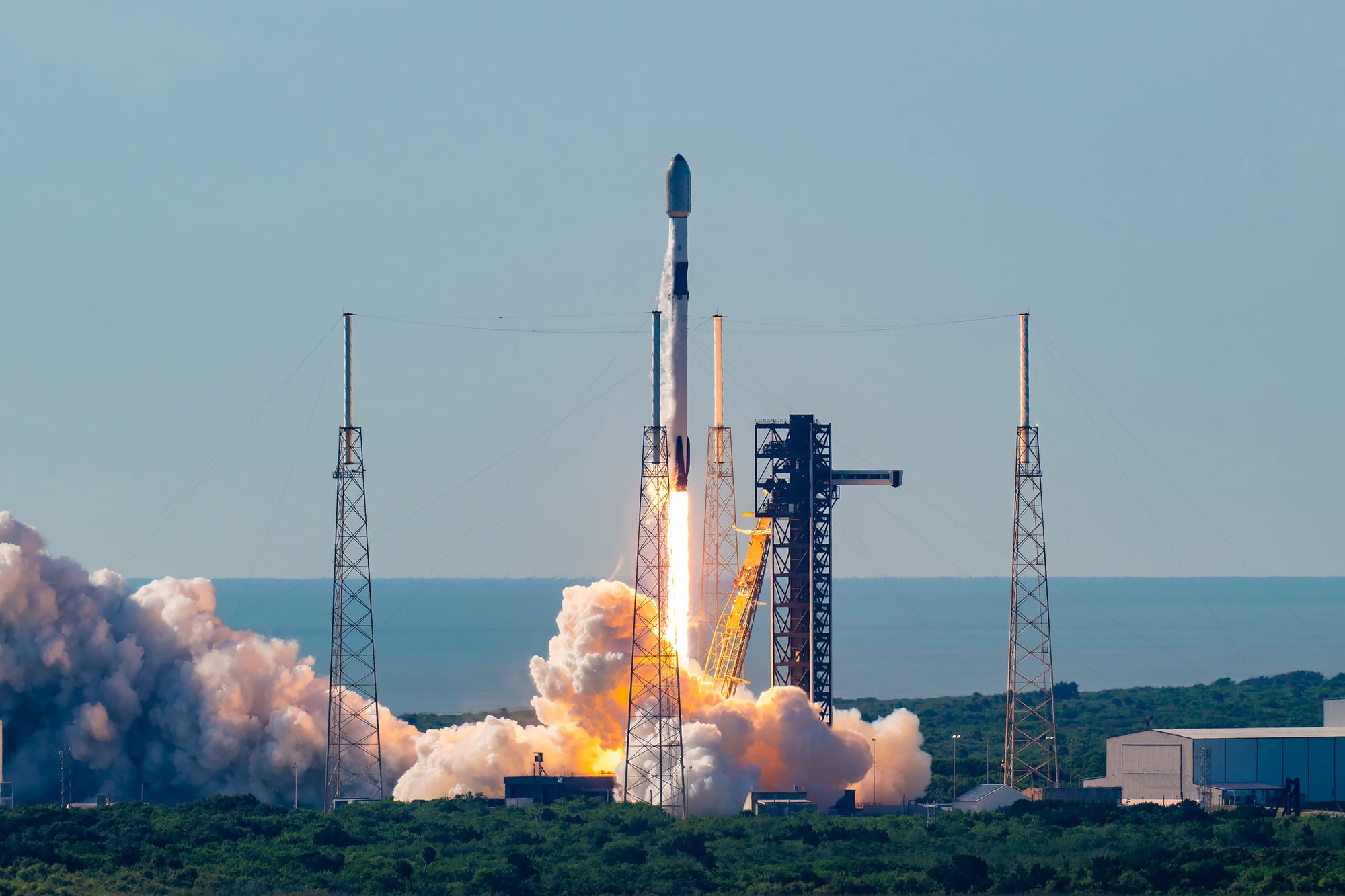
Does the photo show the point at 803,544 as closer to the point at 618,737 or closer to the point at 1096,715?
the point at 618,737

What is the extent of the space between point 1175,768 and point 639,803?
77.2ft

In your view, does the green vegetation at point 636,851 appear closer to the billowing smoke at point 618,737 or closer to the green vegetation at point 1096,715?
the billowing smoke at point 618,737

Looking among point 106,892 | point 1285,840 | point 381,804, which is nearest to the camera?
point 106,892

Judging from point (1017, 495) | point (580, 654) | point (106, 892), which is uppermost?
point (1017, 495)

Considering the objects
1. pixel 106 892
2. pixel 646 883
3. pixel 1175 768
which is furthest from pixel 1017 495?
pixel 106 892

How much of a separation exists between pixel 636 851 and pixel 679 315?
2032cm

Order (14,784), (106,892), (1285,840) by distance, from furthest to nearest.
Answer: (14,784)
(1285,840)
(106,892)

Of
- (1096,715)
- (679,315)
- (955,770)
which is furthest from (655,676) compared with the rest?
(1096,715)

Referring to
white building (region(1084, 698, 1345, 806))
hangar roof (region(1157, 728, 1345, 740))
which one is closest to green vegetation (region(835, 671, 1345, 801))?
white building (region(1084, 698, 1345, 806))

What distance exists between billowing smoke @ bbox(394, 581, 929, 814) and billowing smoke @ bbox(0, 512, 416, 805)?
5679 mm

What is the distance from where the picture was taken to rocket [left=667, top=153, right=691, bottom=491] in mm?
82250

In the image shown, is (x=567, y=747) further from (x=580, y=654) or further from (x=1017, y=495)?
(x=1017, y=495)

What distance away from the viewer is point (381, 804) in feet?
271

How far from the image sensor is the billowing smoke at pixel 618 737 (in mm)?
80125
